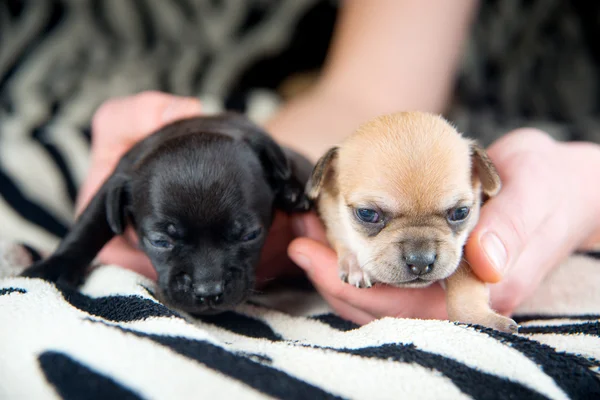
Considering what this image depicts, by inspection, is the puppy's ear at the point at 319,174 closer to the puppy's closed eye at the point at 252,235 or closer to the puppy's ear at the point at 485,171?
the puppy's closed eye at the point at 252,235

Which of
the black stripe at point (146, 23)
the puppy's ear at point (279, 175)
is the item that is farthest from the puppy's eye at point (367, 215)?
the black stripe at point (146, 23)

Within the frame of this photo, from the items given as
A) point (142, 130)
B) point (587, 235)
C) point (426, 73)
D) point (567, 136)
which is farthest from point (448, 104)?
point (142, 130)

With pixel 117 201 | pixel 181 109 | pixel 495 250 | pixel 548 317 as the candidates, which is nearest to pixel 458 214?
pixel 495 250

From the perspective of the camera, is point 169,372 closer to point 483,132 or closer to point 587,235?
point 587,235

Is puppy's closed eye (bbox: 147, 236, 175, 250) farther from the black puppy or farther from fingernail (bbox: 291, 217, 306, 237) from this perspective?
fingernail (bbox: 291, 217, 306, 237)

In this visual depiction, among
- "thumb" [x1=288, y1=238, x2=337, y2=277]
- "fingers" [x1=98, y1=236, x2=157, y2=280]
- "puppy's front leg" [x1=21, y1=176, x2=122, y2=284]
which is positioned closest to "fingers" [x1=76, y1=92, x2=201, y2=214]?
"fingers" [x1=98, y1=236, x2=157, y2=280]

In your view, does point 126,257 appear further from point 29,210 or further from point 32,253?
point 29,210
